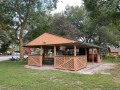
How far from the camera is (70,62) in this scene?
499 inches

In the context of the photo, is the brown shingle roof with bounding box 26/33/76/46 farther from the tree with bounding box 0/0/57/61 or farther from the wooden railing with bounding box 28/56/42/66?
the tree with bounding box 0/0/57/61

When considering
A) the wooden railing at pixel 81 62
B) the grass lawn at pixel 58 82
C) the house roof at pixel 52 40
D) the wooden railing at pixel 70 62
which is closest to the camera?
the grass lawn at pixel 58 82

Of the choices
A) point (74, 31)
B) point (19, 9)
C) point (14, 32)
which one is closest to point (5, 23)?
point (14, 32)

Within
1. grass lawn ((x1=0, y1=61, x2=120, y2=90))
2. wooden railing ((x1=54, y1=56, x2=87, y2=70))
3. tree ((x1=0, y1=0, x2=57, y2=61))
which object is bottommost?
grass lawn ((x1=0, y1=61, x2=120, y2=90))

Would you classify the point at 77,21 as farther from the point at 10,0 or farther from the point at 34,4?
the point at 10,0

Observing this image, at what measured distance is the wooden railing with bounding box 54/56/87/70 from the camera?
12.5 metres

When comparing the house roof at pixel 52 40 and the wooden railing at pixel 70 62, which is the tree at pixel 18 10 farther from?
the wooden railing at pixel 70 62

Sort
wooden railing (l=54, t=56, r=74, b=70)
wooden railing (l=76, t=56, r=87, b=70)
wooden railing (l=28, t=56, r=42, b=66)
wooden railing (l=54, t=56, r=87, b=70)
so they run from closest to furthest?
wooden railing (l=54, t=56, r=87, b=70) < wooden railing (l=54, t=56, r=74, b=70) < wooden railing (l=76, t=56, r=87, b=70) < wooden railing (l=28, t=56, r=42, b=66)

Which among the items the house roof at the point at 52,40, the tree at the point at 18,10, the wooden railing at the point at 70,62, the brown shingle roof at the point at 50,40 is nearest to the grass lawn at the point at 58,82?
the wooden railing at the point at 70,62

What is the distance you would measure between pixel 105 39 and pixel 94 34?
2204mm

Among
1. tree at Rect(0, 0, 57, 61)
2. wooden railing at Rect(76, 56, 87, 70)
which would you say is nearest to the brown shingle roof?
wooden railing at Rect(76, 56, 87, 70)

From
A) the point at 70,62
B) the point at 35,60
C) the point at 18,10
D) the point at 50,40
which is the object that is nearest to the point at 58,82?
the point at 70,62

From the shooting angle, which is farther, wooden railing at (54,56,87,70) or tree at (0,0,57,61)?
tree at (0,0,57,61)

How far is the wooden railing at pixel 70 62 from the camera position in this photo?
491 inches
